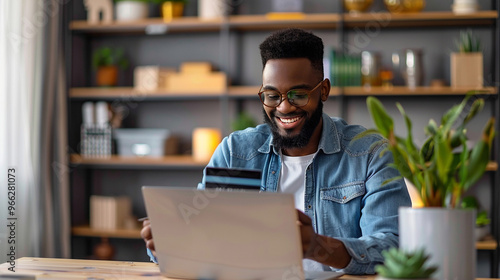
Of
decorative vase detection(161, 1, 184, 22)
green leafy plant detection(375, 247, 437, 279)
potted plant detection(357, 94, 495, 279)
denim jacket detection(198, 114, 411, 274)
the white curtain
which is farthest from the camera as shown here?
decorative vase detection(161, 1, 184, 22)

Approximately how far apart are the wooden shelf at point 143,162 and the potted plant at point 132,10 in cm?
86

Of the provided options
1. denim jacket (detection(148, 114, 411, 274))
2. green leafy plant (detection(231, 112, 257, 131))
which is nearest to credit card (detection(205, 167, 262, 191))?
denim jacket (detection(148, 114, 411, 274))

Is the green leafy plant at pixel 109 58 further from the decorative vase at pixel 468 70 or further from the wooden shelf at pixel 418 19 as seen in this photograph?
the decorative vase at pixel 468 70

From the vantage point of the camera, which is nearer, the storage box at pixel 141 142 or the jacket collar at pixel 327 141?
the jacket collar at pixel 327 141

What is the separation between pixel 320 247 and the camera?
1.48m

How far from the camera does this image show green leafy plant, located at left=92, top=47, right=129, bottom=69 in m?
4.12

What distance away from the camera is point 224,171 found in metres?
1.50

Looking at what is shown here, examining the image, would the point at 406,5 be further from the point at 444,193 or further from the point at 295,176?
the point at 444,193

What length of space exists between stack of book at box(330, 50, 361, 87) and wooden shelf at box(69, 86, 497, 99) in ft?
0.12

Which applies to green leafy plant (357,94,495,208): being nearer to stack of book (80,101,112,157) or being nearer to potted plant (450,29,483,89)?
potted plant (450,29,483,89)

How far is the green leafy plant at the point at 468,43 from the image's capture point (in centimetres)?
367

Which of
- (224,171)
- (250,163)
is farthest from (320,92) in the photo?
(224,171)

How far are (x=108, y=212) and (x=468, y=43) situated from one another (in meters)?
2.34

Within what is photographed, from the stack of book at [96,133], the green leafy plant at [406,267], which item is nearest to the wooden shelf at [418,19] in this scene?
the stack of book at [96,133]
